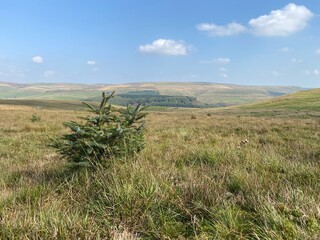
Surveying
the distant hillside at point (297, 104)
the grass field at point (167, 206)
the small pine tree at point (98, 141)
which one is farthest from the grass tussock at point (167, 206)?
the distant hillside at point (297, 104)

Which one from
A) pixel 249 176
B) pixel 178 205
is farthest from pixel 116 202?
pixel 249 176

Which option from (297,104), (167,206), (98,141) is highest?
(98,141)

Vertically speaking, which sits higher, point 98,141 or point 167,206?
point 98,141

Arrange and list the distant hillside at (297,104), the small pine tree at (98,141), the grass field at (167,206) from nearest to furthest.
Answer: the grass field at (167,206)
the small pine tree at (98,141)
the distant hillside at (297,104)

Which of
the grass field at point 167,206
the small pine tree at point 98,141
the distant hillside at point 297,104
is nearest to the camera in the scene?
the grass field at point 167,206

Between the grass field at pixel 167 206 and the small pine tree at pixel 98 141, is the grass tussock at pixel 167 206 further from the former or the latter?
the small pine tree at pixel 98 141

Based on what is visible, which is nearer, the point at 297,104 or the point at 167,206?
the point at 167,206

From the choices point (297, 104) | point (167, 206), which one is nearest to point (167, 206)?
point (167, 206)

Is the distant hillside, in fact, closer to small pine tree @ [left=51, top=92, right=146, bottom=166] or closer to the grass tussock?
small pine tree @ [left=51, top=92, right=146, bottom=166]

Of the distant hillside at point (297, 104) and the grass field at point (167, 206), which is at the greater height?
the grass field at point (167, 206)

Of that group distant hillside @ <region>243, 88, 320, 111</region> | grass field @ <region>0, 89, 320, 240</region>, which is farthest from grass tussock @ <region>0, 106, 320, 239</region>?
distant hillside @ <region>243, 88, 320, 111</region>

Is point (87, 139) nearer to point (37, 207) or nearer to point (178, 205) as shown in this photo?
point (37, 207)

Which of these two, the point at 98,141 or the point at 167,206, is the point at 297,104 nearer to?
the point at 98,141

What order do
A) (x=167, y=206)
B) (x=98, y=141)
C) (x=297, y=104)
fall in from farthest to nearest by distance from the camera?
(x=297, y=104) < (x=98, y=141) < (x=167, y=206)
